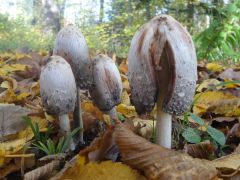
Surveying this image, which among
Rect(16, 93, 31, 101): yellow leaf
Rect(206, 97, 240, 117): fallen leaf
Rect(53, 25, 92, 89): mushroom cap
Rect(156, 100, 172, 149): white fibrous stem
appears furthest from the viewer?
Rect(16, 93, 31, 101): yellow leaf

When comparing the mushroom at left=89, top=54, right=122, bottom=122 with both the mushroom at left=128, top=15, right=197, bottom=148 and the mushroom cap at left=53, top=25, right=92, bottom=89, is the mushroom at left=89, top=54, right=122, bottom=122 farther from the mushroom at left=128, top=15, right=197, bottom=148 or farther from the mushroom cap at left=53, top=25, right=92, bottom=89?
the mushroom at left=128, top=15, right=197, bottom=148

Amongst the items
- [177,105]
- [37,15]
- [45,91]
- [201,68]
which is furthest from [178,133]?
[37,15]

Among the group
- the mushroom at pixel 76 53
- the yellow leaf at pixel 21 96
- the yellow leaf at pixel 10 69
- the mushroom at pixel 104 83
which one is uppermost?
the mushroom at pixel 76 53

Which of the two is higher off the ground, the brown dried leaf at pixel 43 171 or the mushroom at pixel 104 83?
the mushroom at pixel 104 83

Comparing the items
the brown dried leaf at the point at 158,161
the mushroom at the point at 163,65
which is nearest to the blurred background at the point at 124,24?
the mushroom at the point at 163,65

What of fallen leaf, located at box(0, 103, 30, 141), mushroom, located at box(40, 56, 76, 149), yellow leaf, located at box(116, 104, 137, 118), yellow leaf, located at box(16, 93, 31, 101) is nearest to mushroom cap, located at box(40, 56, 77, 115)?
mushroom, located at box(40, 56, 76, 149)

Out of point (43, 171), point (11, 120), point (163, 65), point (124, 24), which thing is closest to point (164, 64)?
point (163, 65)

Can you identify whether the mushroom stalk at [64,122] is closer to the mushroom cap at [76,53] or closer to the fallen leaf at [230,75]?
the mushroom cap at [76,53]
